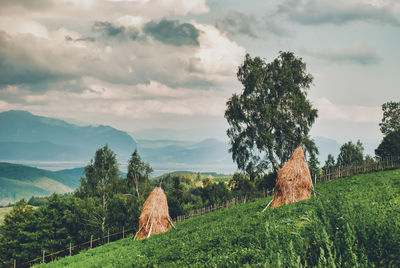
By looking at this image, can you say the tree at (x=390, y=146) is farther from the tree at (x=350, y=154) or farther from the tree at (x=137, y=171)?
the tree at (x=137, y=171)

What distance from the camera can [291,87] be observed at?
3684 centimetres

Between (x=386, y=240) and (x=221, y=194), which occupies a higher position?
(x=386, y=240)

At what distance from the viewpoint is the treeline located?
43.9 meters

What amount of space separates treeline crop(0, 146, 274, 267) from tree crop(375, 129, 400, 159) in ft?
77.4

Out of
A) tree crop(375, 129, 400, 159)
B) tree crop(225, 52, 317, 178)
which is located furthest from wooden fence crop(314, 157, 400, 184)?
tree crop(375, 129, 400, 159)

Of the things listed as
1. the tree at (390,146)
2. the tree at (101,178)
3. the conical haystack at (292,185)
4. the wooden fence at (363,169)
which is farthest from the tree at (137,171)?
the tree at (390,146)

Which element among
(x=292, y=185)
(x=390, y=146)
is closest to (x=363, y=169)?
(x=292, y=185)

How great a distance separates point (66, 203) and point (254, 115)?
35523mm

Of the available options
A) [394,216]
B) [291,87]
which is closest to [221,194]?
[291,87]

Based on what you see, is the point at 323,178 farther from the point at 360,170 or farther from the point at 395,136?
the point at 395,136

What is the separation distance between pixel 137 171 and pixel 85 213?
13.4 meters

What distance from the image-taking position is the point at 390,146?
55406mm

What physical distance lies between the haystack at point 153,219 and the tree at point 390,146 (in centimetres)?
4267

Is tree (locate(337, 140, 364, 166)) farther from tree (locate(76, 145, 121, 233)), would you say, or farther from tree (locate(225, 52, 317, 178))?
tree (locate(76, 145, 121, 233))
